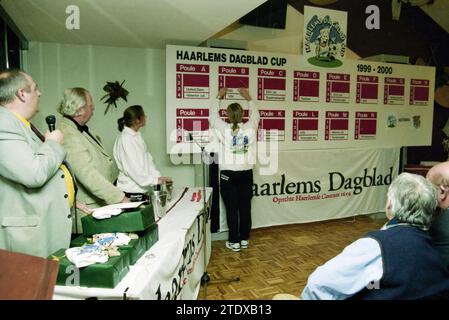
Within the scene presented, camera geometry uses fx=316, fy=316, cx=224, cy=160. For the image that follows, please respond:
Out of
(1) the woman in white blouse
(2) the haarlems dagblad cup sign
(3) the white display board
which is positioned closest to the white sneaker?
(3) the white display board

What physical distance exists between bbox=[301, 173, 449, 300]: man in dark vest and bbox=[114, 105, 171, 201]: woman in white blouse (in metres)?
1.58

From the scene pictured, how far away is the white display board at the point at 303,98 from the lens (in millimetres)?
3633

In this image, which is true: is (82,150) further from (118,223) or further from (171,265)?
(171,265)

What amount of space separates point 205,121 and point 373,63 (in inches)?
104

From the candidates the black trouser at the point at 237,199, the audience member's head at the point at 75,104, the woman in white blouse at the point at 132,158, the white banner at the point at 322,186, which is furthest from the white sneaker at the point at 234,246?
the audience member's head at the point at 75,104

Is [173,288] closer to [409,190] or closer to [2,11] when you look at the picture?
[409,190]

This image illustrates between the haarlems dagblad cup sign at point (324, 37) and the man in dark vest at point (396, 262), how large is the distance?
3288 mm

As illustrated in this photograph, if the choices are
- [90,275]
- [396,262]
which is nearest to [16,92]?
[90,275]

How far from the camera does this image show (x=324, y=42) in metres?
4.15

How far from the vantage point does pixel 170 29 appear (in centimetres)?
310

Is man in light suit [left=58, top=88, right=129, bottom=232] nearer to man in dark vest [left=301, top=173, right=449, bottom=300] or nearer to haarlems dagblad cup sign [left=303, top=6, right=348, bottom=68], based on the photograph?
man in dark vest [left=301, top=173, right=449, bottom=300]

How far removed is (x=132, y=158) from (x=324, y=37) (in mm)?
3090

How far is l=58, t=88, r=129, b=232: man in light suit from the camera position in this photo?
1837 millimetres

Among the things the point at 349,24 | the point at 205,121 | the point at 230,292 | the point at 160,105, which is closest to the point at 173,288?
the point at 230,292
